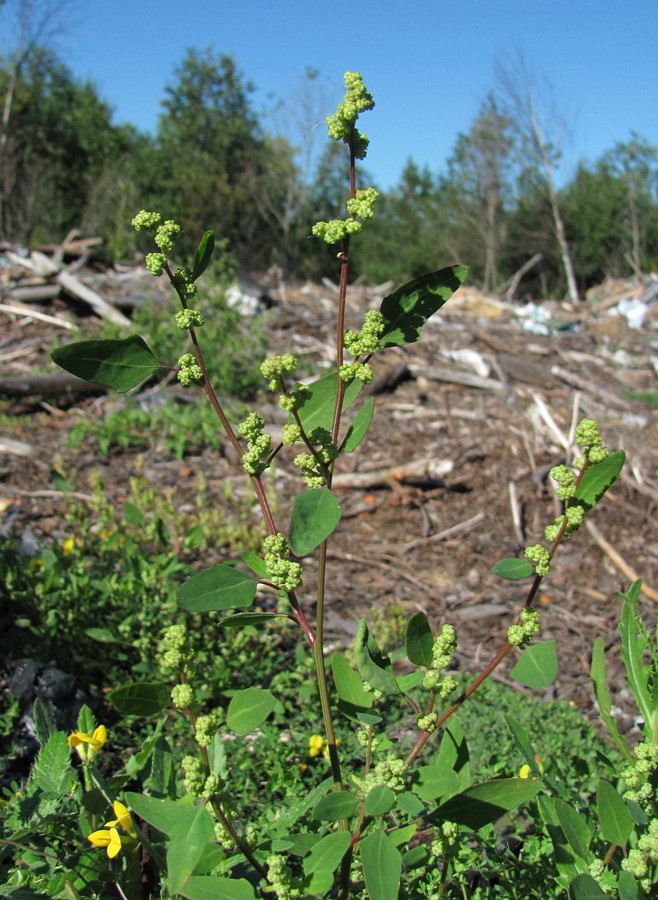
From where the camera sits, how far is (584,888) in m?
1.05

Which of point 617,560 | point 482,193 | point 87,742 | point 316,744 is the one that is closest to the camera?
point 87,742

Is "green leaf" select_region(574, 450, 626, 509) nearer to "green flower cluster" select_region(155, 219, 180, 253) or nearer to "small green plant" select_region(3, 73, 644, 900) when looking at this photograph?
"small green plant" select_region(3, 73, 644, 900)

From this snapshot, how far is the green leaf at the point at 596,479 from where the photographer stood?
1100 mm

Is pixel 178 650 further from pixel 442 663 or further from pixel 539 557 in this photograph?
pixel 539 557

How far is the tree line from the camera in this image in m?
26.0

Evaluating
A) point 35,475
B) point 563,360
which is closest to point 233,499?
point 35,475

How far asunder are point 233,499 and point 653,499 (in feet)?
8.54

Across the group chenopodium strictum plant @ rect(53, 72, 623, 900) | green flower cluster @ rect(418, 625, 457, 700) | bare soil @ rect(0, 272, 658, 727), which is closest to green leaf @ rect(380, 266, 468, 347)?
chenopodium strictum plant @ rect(53, 72, 623, 900)

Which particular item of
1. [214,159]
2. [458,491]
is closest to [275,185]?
[214,159]

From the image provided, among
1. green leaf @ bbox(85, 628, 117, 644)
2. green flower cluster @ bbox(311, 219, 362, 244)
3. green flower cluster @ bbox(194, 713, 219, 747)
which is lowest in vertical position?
green leaf @ bbox(85, 628, 117, 644)

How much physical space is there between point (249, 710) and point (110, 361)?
0.54m

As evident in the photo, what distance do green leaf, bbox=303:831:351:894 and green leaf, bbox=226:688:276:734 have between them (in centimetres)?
19

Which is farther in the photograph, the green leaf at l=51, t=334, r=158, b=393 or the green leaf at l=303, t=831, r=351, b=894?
the green leaf at l=303, t=831, r=351, b=894

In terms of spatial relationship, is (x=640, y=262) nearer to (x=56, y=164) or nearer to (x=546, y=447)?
(x=56, y=164)
